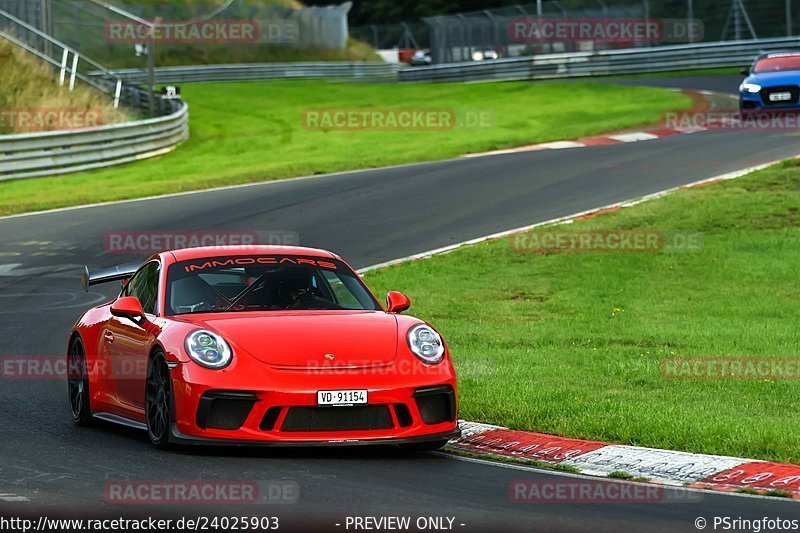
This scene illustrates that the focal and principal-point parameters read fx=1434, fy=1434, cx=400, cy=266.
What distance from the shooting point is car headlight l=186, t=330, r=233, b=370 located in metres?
8.35

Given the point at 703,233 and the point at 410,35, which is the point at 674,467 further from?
Result: the point at 410,35

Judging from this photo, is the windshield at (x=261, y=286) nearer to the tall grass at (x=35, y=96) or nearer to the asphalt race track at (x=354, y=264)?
the asphalt race track at (x=354, y=264)

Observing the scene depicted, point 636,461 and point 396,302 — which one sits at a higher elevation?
point 396,302

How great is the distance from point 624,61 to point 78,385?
40503mm

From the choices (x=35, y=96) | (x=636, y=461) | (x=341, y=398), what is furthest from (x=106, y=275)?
(x=35, y=96)

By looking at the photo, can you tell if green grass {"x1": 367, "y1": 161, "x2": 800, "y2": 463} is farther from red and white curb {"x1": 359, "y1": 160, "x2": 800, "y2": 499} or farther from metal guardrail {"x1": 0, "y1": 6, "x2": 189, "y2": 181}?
metal guardrail {"x1": 0, "y1": 6, "x2": 189, "y2": 181}

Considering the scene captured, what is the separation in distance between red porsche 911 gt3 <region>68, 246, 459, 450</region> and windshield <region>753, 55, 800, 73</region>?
2346cm

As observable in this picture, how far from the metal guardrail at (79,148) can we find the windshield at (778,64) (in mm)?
13454

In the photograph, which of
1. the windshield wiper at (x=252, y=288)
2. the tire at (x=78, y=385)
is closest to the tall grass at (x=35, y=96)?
the tire at (x=78, y=385)

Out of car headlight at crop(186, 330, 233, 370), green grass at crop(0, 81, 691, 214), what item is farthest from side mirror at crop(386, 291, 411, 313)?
green grass at crop(0, 81, 691, 214)

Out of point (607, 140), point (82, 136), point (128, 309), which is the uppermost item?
point (82, 136)

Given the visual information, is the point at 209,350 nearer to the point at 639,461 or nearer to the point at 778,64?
the point at 639,461

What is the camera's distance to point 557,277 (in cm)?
1658

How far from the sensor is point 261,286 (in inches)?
379
